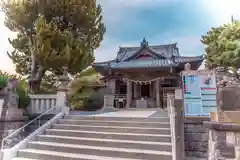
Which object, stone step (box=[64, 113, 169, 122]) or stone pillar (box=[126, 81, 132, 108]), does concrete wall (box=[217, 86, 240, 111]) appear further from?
stone pillar (box=[126, 81, 132, 108])

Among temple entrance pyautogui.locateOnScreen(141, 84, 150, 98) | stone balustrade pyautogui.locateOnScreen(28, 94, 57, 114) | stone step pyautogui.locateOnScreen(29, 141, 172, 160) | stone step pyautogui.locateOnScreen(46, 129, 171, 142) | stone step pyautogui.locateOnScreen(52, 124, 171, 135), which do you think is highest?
temple entrance pyautogui.locateOnScreen(141, 84, 150, 98)

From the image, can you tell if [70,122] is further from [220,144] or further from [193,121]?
[220,144]

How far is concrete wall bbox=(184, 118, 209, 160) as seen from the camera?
6098 mm

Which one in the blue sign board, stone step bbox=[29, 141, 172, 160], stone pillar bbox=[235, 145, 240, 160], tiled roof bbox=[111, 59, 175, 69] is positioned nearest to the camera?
stone pillar bbox=[235, 145, 240, 160]

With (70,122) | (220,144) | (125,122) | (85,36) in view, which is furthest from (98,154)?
(85,36)

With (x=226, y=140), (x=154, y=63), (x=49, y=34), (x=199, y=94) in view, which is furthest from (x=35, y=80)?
(x=226, y=140)

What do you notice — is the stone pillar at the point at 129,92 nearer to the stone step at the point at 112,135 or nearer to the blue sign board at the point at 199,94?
the blue sign board at the point at 199,94

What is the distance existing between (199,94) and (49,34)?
24.1ft

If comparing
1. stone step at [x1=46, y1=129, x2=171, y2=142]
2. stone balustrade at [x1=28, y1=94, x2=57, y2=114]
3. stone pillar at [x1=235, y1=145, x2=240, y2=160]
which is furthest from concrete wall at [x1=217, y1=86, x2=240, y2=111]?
stone balustrade at [x1=28, y1=94, x2=57, y2=114]

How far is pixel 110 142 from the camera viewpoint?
551 centimetres

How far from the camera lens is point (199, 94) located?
6.57 meters

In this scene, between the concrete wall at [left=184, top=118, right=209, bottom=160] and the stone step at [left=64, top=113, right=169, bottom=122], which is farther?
the stone step at [left=64, top=113, right=169, bottom=122]

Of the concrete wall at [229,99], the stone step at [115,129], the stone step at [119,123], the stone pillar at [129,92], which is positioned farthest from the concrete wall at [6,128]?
the stone pillar at [129,92]

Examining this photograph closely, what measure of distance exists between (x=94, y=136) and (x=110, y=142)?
73 centimetres
